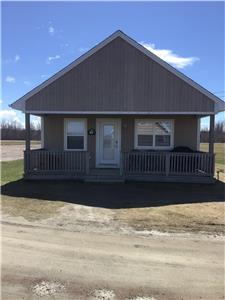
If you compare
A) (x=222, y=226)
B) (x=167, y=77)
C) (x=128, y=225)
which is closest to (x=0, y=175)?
(x=167, y=77)

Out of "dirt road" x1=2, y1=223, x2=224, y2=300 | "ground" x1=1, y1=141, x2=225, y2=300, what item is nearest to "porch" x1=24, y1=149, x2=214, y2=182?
"ground" x1=1, y1=141, x2=225, y2=300

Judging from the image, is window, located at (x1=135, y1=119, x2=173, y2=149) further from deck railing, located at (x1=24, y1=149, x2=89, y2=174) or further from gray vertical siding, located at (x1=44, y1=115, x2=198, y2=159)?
deck railing, located at (x1=24, y1=149, x2=89, y2=174)

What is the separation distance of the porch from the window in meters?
1.74

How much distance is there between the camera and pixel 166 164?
14945 millimetres

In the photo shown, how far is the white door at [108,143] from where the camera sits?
16984mm

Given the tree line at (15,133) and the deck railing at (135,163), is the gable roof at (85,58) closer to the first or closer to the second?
the deck railing at (135,163)

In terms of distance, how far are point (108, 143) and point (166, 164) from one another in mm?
3255

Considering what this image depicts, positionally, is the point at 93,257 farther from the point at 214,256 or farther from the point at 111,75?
the point at 111,75

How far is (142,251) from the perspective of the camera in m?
6.28

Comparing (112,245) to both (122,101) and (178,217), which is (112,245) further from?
(122,101)

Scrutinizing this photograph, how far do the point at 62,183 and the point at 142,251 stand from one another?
8.32m

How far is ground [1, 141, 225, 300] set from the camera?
4.75 m

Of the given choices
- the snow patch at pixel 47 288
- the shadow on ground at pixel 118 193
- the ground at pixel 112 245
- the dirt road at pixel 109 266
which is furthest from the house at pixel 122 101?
the snow patch at pixel 47 288

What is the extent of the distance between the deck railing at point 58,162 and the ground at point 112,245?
10.2ft
